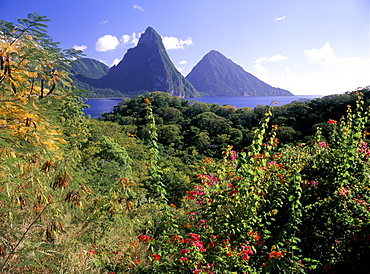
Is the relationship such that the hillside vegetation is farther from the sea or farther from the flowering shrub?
the sea

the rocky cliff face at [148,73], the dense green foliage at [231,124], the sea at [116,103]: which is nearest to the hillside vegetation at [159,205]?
the dense green foliage at [231,124]

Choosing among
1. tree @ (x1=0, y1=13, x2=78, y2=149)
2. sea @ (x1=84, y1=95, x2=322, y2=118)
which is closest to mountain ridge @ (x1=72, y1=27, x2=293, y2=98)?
sea @ (x1=84, y1=95, x2=322, y2=118)

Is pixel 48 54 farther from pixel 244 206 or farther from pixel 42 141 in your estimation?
pixel 244 206

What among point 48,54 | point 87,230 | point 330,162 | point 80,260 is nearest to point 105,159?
point 87,230

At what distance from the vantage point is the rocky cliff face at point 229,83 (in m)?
164

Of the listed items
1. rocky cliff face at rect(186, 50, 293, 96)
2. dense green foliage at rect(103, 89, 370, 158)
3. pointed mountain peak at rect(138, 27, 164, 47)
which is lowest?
dense green foliage at rect(103, 89, 370, 158)

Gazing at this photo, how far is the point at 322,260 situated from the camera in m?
2.76

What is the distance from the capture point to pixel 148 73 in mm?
148375

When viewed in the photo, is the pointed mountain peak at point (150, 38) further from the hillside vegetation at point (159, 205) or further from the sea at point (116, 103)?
the hillside vegetation at point (159, 205)

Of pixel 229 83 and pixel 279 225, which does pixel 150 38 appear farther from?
pixel 279 225

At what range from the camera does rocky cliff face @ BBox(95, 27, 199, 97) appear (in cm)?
13475

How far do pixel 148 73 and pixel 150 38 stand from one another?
134 feet

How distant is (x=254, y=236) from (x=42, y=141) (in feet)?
8.31

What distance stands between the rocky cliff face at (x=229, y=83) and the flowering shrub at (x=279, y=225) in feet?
521
